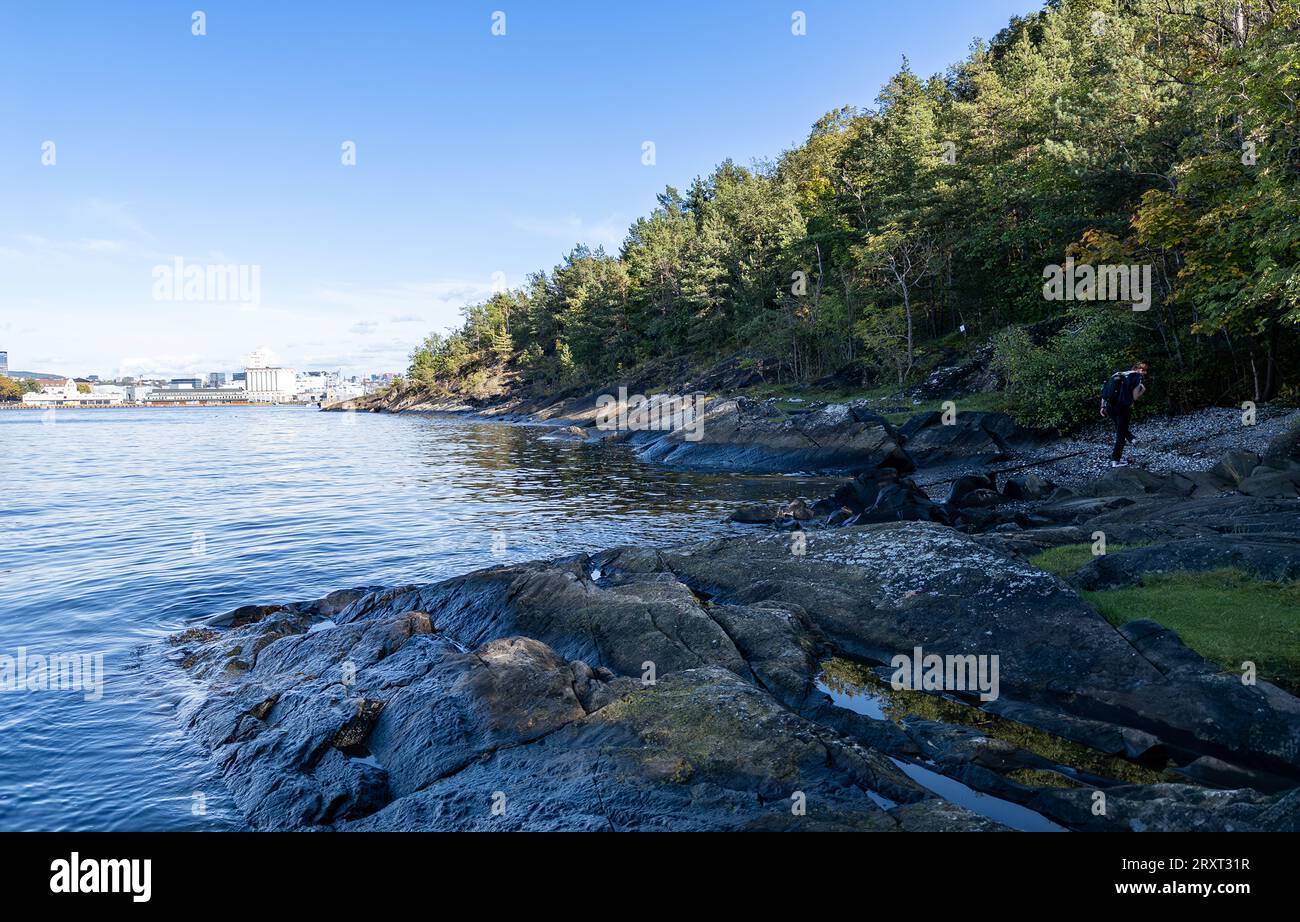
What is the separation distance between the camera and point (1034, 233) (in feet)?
149

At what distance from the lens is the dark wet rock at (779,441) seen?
3894 centimetres

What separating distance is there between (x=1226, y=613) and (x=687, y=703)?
29.5 ft

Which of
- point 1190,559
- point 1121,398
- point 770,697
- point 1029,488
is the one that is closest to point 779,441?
point 1029,488

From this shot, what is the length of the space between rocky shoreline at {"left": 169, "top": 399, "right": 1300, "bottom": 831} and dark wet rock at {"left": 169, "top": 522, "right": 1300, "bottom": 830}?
4 centimetres

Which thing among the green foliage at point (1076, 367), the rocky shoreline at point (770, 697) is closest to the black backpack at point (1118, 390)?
the green foliage at point (1076, 367)

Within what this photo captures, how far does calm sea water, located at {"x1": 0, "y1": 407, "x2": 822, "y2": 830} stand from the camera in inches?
382

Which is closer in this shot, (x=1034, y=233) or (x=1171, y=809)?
(x=1171, y=809)

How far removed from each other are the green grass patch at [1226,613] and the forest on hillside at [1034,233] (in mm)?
11619

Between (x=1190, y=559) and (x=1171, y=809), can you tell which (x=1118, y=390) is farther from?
(x=1171, y=809)

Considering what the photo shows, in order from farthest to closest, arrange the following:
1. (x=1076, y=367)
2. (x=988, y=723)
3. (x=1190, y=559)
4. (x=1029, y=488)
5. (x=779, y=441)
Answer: (x=779, y=441)
(x=1076, y=367)
(x=1029, y=488)
(x=1190, y=559)
(x=988, y=723)

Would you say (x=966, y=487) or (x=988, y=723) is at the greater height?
(x=966, y=487)

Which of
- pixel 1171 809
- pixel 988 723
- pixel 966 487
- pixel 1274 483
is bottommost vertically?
pixel 988 723

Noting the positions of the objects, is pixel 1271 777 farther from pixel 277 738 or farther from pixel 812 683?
pixel 277 738

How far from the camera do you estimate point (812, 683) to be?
34.7 ft
